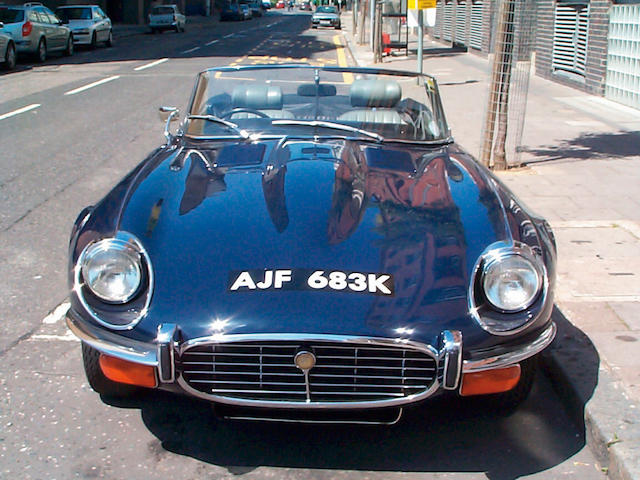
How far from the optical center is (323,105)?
4.67 meters

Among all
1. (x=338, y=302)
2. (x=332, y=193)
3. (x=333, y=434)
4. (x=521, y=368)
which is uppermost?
(x=332, y=193)

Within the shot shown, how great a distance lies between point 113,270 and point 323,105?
6.49 ft

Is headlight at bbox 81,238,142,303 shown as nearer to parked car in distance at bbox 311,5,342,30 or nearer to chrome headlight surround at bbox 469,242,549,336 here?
chrome headlight surround at bbox 469,242,549,336

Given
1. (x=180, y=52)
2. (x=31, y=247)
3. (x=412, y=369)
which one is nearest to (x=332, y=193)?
(x=412, y=369)

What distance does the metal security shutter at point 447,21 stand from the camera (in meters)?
31.3

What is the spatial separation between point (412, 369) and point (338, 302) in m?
0.36

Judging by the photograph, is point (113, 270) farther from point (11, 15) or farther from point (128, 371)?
point (11, 15)

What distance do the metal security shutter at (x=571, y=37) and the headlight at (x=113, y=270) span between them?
14.3 m

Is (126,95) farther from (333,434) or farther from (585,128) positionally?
(333,434)

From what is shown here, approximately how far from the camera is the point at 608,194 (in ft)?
24.7

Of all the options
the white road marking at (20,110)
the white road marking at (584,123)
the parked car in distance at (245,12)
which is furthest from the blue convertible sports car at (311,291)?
the parked car in distance at (245,12)

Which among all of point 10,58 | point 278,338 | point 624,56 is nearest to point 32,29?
point 10,58

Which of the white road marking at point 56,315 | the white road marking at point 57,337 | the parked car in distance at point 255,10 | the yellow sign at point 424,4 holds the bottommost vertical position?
the white road marking at point 57,337

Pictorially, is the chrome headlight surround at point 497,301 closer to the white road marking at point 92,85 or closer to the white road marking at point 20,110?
the white road marking at point 20,110
